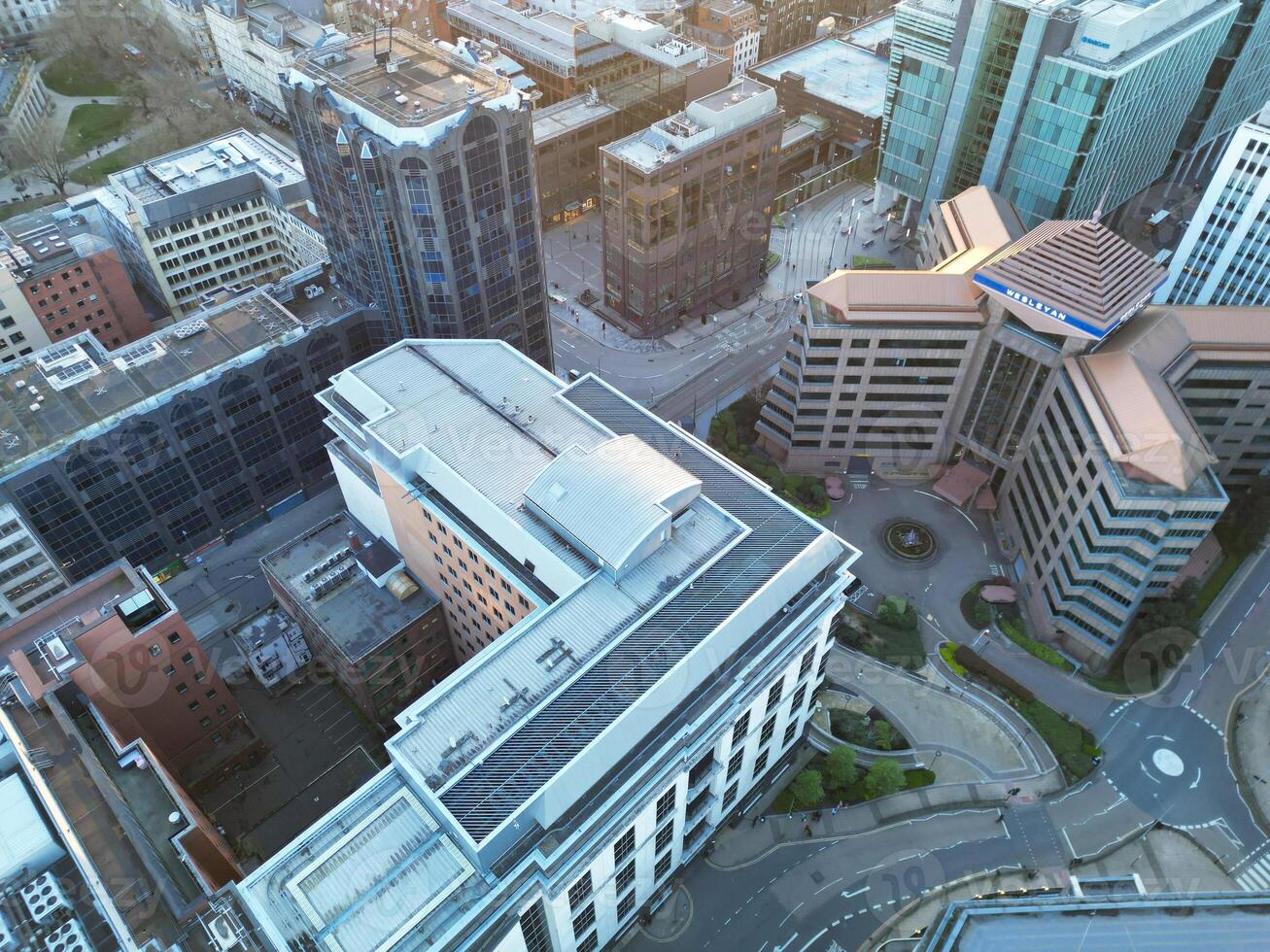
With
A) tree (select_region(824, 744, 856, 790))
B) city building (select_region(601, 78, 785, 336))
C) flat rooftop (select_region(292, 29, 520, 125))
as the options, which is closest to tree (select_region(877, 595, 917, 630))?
tree (select_region(824, 744, 856, 790))

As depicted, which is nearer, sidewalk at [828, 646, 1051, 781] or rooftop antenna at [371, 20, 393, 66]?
sidewalk at [828, 646, 1051, 781]

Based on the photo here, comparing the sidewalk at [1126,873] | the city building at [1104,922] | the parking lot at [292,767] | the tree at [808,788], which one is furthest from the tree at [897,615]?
the parking lot at [292,767]

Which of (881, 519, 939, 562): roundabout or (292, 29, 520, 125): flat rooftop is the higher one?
(292, 29, 520, 125): flat rooftop

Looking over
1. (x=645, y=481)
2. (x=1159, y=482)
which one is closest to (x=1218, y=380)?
(x=1159, y=482)

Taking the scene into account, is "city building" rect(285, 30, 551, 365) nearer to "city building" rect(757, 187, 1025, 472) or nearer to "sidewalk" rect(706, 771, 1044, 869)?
"city building" rect(757, 187, 1025, 472)

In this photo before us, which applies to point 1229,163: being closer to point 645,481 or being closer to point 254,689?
point 645,481

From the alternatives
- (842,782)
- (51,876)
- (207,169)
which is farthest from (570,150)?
(51,876)

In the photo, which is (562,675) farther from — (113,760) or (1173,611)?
A: (1173,611)

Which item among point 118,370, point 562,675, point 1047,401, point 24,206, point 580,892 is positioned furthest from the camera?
point 24,206
